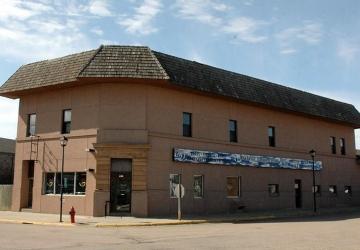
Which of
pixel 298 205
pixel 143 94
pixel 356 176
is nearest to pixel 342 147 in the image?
pixel 356 176

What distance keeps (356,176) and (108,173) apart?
28416mm

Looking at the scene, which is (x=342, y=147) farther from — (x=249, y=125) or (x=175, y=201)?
(x=175, y=201)

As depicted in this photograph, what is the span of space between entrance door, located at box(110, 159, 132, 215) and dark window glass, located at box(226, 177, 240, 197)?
808 cm

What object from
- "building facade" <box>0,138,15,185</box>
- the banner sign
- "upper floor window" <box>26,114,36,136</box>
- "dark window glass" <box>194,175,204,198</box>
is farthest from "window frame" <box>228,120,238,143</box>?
"building facade" <box>0,138,15,185</box>

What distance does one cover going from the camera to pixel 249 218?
Answer: 27.5 m

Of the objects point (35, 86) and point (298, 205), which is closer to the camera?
point (35, 86)

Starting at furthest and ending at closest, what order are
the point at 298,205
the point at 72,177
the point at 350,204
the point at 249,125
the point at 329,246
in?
1. the point at 350,204
2. the point at 298,205
3. the point at 249,125
4. the point at 72,177
5. the point at 329,246

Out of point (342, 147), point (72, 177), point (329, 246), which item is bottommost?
point (329, 246)

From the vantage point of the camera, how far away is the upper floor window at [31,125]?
3105 cm

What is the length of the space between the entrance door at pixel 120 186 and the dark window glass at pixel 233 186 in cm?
808

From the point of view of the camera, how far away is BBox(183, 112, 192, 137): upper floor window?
3022 centimetres

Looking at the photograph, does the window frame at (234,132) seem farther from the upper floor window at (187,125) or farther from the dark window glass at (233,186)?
the upper floor window at (187,125)

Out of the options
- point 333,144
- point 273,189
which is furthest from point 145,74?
point 333,144

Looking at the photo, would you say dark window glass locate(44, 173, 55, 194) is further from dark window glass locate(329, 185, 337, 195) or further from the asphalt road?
dark window glass locate(329, 185, 337, 195)
